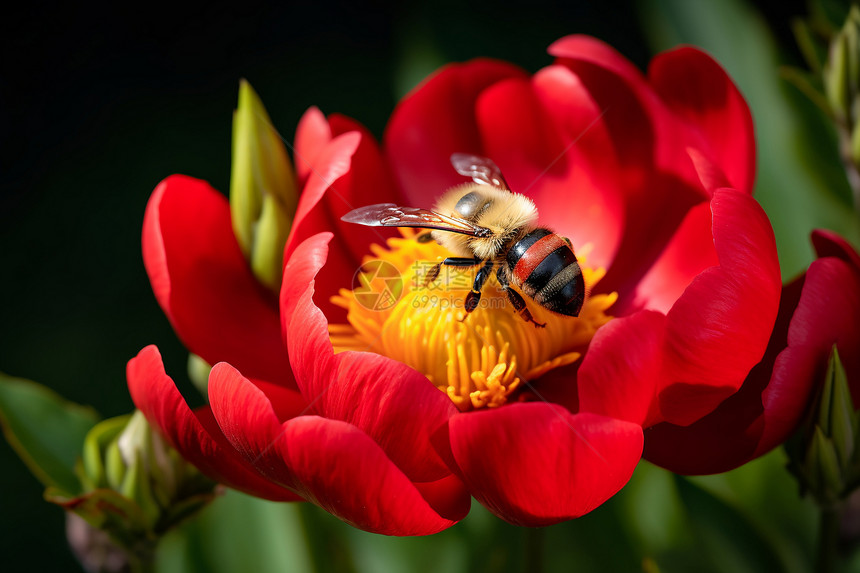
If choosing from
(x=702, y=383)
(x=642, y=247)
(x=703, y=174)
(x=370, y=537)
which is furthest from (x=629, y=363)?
(x=370, y=537)

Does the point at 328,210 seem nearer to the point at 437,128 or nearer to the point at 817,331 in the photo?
the point at 437,128

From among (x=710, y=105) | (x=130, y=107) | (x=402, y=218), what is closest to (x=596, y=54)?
(x=710, y=105)

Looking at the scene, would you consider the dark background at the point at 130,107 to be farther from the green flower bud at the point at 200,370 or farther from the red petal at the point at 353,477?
the red petal at the point at 353,477

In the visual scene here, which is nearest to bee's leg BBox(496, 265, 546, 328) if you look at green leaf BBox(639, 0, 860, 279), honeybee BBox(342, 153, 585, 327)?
A: honeybee BBox(342, 153, 585, 327)

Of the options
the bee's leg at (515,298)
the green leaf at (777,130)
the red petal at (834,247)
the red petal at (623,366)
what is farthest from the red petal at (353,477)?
the green leaf at (777,130)

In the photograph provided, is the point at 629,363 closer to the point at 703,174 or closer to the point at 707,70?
the point at 703,174
